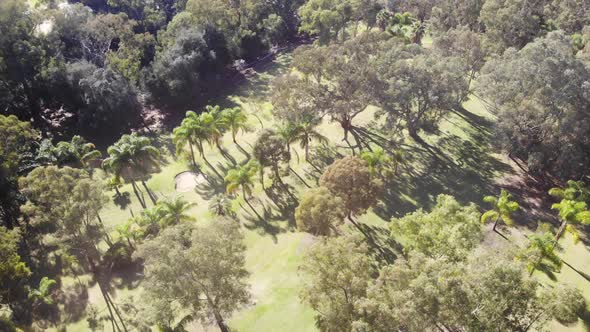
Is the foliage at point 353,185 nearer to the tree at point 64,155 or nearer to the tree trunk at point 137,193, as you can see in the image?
the tree trunk at point 137,193

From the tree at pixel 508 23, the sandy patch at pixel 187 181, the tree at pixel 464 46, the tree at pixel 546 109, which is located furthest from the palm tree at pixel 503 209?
the tree at pixel 508 23

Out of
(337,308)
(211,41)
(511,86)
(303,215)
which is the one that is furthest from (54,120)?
(511,86)

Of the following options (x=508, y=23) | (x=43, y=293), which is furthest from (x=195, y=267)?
(x=508, y=23)

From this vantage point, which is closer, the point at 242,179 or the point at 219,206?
the point at 219,206

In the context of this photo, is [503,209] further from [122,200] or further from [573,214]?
[122,200]

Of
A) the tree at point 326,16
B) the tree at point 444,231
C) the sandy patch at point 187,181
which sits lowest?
the tree at point 444,231

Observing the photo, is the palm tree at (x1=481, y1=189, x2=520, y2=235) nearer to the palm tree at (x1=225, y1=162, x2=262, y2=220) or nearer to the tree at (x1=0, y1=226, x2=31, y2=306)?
the palm tree at (x1=225, y1=162, x2=262, y2=220)
